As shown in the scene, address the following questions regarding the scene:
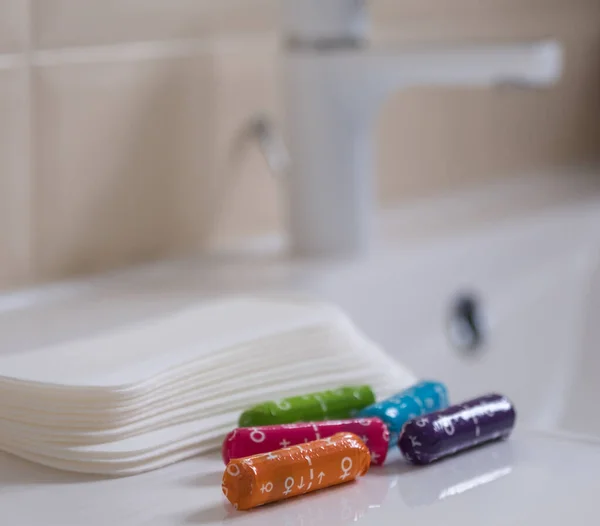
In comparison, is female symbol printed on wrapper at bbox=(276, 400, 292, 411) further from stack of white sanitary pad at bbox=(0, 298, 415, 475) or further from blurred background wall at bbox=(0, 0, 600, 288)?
blurred background wall at bbox=(0, 0, 600, 288)

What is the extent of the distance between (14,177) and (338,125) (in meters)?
0.26

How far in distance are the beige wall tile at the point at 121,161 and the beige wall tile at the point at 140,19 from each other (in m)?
0.02

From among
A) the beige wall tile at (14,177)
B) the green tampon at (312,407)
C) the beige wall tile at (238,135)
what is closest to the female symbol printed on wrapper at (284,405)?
the green tampon at (312,407)

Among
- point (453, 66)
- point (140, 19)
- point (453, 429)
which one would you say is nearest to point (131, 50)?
point (140, 19)

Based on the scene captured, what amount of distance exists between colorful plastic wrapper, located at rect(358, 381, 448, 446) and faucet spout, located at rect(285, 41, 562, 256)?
1.03 feet

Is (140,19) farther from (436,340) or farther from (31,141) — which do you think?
(436,340)

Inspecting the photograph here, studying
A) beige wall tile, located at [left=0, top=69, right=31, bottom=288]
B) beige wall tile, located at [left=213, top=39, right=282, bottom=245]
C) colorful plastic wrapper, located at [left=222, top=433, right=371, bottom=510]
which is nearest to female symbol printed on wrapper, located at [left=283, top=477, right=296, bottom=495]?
colorful plastic wrapper, located at [left=222, top=433, right=371, bottom=510]

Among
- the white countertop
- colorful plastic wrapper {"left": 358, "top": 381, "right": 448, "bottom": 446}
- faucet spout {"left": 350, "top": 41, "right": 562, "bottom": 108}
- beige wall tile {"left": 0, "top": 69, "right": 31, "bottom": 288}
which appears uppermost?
faucet spout {"left": 350, "top": 41, "right": 562, "bottom": 108}

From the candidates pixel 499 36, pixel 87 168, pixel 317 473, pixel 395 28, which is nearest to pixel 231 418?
pixel 317 473

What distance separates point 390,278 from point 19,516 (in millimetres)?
477

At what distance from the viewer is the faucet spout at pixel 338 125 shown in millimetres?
792

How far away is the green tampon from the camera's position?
0.49 metres

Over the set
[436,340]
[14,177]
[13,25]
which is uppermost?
[13,25]

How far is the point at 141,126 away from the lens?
82 cm
